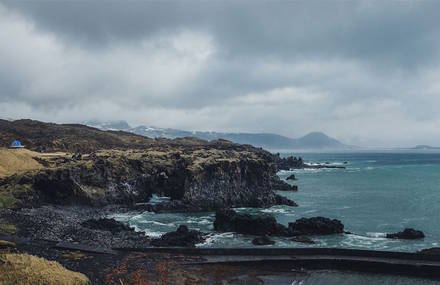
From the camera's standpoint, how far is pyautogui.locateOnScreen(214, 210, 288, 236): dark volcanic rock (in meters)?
56.2

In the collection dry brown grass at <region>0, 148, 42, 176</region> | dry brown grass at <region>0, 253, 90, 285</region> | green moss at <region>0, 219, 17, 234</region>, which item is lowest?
green moss at <region>0, 219, 17, 234</region>

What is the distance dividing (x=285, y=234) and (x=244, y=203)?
99.4 feet

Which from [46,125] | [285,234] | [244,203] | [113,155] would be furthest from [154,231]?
[46,125]

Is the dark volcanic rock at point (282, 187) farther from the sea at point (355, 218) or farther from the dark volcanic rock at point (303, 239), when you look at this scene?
the dark volcanic rock at point (303, 239)

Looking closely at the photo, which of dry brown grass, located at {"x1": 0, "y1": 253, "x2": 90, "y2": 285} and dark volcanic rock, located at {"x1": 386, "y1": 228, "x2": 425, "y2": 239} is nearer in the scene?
dry brown grass, located at {"x1": 0, "y1": 253, "x2": 90, "y2": 285}

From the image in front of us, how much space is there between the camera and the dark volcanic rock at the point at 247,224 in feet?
184

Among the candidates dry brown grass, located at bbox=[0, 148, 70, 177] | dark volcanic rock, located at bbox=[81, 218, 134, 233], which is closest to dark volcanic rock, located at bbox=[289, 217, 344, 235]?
dark volcanic rock, located at bbox=[81, 218, 134, 233]

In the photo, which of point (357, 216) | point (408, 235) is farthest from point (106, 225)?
point (357, 216)

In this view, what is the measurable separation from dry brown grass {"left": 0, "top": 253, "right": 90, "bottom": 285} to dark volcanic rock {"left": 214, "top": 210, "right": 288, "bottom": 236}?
31924mm

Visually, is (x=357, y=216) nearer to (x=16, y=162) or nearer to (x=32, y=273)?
(x=32, y=273)

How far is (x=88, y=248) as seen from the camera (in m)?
38.3

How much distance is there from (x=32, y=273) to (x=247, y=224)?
35960 mm

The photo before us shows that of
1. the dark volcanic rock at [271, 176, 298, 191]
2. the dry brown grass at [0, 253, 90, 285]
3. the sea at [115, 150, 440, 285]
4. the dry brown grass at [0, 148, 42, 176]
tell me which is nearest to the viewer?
the dry brown grass at [0, 253, 90, 285]

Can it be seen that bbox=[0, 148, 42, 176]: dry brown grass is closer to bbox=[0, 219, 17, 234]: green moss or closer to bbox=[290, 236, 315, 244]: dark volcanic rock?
bbox=[0, 219, 17, 234]: green moss
